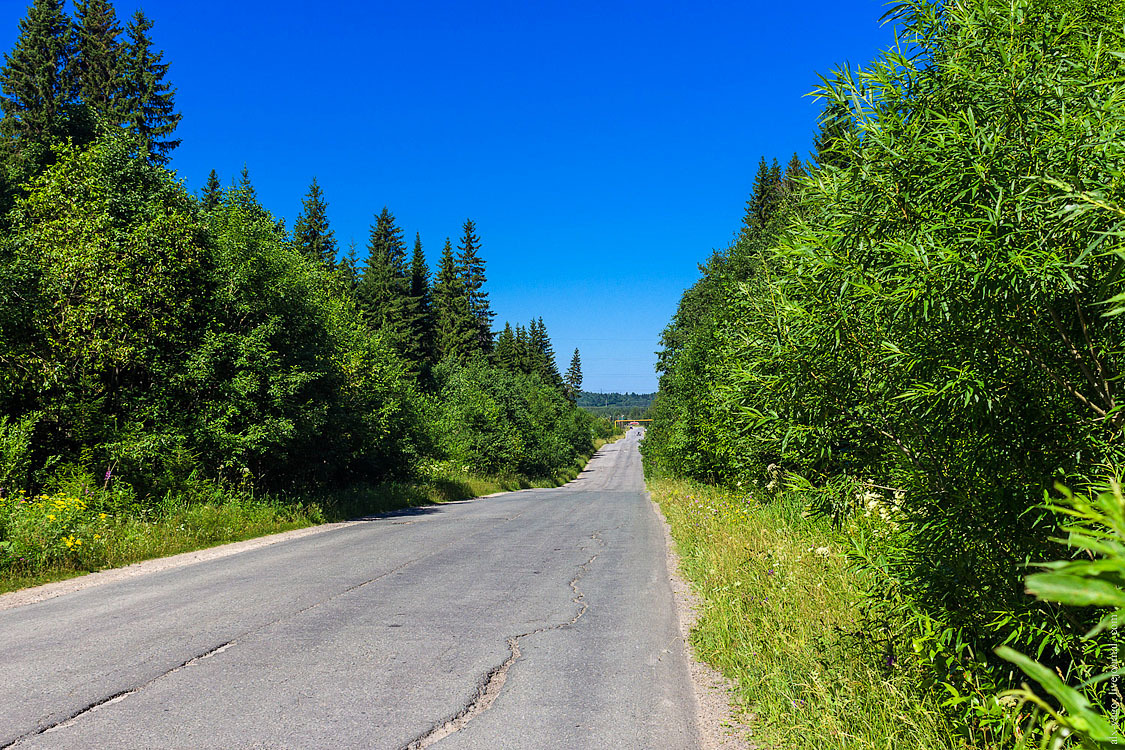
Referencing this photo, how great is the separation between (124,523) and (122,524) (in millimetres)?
127

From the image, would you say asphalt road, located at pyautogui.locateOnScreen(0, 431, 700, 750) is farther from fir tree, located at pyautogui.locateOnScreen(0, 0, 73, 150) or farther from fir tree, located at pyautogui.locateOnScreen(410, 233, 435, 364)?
fir tree, located at pyautogui.locateOnScreen(410, 233, 435, 364)

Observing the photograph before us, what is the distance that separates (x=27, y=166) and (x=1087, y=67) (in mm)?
25140

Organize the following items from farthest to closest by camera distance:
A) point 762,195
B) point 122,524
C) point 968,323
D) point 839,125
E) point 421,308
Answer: point 421,308, point 762,195, point 122,524, point 839,125, point 968,323

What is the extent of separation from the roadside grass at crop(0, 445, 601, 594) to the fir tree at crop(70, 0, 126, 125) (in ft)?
68.2

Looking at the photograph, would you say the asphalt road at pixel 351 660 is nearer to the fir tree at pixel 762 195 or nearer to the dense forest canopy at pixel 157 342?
the dense forest canopy at pixel 157 342

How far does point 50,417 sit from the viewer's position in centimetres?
1159

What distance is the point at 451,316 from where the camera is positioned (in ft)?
191

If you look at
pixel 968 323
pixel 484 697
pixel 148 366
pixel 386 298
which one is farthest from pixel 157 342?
pixel 386 298

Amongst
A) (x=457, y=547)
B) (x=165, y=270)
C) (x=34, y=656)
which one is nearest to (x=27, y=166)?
(x=165, y=270)

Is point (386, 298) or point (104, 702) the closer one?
point (104, 702)

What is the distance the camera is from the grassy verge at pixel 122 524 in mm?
8125

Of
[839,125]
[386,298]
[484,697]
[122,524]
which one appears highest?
[386,298]

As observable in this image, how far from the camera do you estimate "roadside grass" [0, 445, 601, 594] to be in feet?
26.7

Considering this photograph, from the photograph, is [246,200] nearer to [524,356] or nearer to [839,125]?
[839,125]
